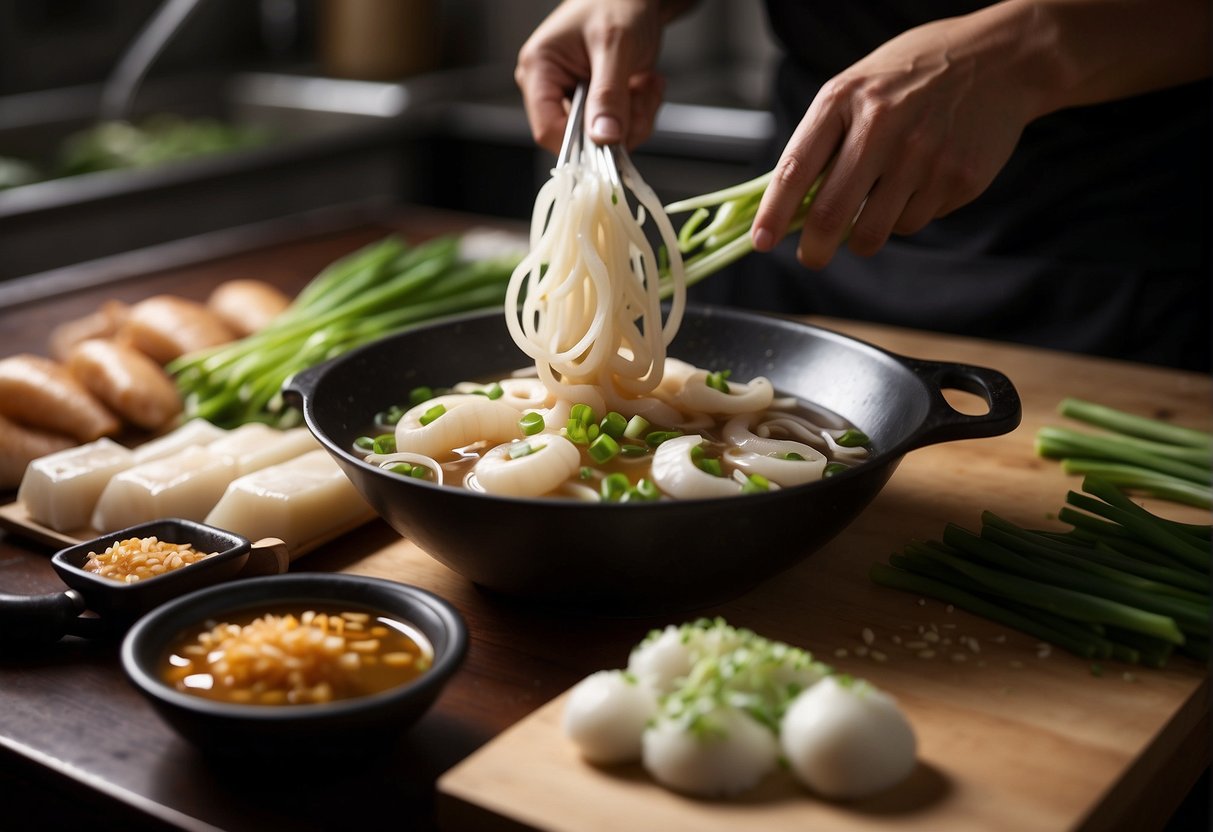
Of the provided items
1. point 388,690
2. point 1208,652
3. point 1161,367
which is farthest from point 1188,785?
point 1161,367

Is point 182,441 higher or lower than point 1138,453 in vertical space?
lower

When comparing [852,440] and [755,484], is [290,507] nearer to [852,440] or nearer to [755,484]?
[755,484]

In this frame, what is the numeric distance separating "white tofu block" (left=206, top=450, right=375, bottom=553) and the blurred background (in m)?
2.04

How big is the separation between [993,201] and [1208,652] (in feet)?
4.75

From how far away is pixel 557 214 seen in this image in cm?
200

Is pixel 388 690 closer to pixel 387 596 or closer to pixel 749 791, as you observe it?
pixel 387 596

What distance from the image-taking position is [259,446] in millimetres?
2135

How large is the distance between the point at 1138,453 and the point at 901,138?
66 cm

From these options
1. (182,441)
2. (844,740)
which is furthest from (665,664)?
(182,441)

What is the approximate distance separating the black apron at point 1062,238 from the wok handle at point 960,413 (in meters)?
1.05

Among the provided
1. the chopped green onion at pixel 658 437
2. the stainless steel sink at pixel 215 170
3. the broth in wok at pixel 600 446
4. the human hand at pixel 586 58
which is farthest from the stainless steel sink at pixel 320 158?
the chopped green onion at pixel 658 437

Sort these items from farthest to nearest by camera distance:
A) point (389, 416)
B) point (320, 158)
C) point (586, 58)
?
point (320, 158)
point (586, 58)
point (389, 416)

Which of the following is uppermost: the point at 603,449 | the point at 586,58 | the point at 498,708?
the point at 586,58

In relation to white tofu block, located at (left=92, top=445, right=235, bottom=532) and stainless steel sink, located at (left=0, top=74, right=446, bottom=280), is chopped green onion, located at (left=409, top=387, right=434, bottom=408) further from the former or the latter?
stainless steel sink, located at (left=0, top=74, right=446, bottom=280)
